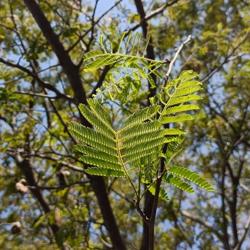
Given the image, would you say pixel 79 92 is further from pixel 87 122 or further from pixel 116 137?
pixel 116 137

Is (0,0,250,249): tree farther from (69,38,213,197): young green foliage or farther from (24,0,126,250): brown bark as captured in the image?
(69,38,213,197): young green foliage

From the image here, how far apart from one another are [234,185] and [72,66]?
140 inches

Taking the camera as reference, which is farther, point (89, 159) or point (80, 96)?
point (80, 96)

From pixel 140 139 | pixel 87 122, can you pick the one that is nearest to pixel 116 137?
pixel 140 139

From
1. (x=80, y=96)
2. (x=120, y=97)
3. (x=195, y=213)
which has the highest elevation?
(x=195, y=213)

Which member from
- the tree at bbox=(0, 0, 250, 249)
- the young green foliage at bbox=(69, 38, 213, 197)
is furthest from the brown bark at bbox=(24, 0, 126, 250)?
the young green foliage at bbox=(69, 38, 213, 197)

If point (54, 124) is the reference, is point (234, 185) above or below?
below

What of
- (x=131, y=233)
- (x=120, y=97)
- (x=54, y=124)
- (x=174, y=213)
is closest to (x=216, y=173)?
(x=174, y=213)

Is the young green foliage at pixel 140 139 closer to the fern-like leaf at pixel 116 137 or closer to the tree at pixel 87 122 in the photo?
the fern-like leaf at pixel 116 137

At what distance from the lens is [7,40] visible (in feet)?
20.7

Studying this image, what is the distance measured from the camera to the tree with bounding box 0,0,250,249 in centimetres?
546

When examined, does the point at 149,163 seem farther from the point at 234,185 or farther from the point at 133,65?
the point at 234,185

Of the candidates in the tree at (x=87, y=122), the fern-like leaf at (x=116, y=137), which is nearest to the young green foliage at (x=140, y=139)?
the fern-like leaf at (x=116, y=137)

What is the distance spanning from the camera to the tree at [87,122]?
17.9ft
